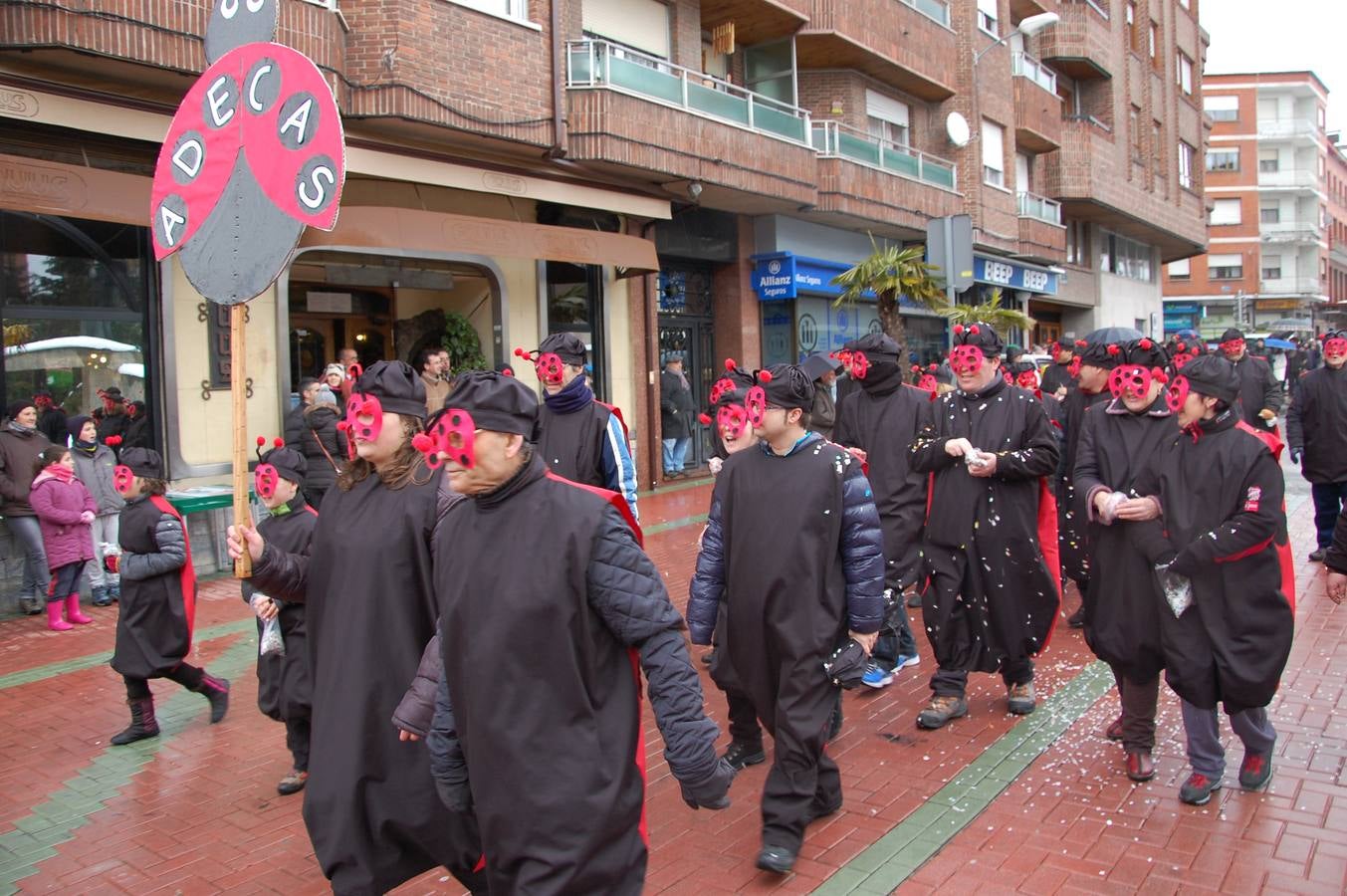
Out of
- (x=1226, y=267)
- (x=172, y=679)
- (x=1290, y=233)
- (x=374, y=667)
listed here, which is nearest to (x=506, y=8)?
(x=172, y=679)

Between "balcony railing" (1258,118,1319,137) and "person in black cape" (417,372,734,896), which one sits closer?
"person in black cape" (417,372,734,896)

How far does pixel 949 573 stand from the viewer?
18.3 feet

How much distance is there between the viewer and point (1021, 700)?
5.76m

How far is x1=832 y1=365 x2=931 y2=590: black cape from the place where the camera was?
247 inches

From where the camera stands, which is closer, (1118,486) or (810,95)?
(1118,486)

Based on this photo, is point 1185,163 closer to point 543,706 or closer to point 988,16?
point 988,16

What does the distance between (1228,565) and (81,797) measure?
5317 mm

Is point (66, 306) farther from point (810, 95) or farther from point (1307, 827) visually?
point (810, 95)

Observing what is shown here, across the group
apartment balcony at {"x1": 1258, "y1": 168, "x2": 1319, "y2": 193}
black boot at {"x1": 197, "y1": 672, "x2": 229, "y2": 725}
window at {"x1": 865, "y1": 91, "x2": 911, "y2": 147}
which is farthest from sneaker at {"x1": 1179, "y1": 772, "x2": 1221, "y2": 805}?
apartment balcony at {"x1": 1258, "y1": 168, "x2": 1319, "y2": 193}

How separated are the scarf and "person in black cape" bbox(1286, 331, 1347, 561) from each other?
6608mm

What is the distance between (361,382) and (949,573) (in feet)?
11.1

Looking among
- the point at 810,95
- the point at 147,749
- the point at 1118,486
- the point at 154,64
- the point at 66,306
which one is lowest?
the point at 147,749

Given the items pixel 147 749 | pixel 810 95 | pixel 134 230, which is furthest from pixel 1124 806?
pixel 810 95

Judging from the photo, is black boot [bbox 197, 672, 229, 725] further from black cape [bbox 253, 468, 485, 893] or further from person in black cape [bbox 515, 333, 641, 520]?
black cape [bbox 253, 468, 485, 893]
